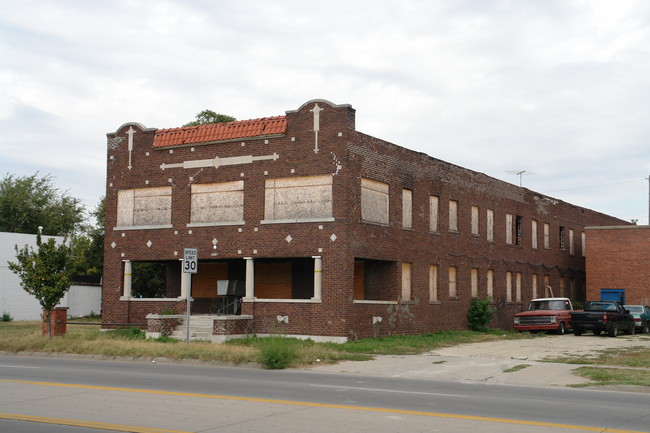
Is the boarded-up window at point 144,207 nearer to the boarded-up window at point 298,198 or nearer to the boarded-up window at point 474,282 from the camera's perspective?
the boarded-up window at point 298,198

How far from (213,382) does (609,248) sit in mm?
35860

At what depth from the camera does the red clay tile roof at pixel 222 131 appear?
96.9 ft

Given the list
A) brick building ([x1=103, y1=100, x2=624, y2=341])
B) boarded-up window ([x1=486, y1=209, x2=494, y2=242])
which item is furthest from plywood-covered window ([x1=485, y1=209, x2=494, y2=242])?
brick building ([x1=103, y1=100, x2=624, y2=341])

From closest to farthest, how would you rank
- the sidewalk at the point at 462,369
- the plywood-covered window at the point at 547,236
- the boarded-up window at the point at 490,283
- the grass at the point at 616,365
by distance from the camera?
the grass at the point at 616,365
the sidewalk at the point at 462,369
the boarded-up window at the point at 490,283
the plywood-covered window at the point at 547,236

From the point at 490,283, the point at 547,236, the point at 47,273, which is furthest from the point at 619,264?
the point at 47,273

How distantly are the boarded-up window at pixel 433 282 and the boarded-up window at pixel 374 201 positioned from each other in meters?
4.81

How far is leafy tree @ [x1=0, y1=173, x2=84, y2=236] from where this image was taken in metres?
65.0

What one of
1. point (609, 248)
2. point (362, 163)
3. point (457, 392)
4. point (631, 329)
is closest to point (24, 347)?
point (362, 163)

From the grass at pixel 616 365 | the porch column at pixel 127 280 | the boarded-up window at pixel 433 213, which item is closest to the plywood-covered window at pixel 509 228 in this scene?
the boarded-up window at pixel 433 213

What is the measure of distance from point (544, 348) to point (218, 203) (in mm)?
13709

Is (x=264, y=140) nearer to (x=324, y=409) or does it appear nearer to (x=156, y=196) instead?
(x=156, y=196)

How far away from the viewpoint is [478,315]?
36406 millimetres

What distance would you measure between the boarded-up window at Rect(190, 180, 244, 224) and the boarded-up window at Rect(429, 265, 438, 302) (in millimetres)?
9217

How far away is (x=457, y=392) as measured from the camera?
14.6m
